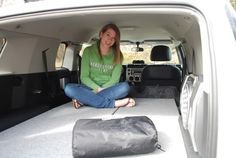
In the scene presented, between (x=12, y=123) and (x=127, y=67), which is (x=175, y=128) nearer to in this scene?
(x=12, y=123)

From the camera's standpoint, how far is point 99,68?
448cm

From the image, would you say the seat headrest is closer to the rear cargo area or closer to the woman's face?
the woman's face

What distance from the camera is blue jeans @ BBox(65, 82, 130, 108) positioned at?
405 cm

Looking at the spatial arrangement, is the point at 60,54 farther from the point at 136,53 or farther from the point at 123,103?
the point at 136,53

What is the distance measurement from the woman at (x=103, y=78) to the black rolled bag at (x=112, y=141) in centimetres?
163

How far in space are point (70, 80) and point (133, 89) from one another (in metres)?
0.95

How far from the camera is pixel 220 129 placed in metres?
1.78

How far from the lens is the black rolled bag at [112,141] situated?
2.29 m

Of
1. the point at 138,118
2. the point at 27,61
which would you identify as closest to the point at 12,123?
the point at 27,61

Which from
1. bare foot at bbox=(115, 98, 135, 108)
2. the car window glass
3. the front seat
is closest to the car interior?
the front seat

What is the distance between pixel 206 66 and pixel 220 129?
33 cm

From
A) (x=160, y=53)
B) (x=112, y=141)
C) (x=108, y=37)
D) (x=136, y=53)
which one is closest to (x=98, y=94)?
(x=108, y=37)

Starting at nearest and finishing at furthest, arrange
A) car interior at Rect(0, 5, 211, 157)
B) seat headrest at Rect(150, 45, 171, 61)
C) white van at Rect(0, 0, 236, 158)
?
1. white van at Rect(0, 0, 236, 158)
2. car interior at Rect(0, 5, 211, 157)
3. seat headrest at Rect(150, 45, 171, 61)

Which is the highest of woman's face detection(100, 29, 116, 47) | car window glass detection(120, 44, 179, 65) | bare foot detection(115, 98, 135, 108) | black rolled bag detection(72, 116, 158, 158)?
woman's face detection(100, 29, 116, 47)
